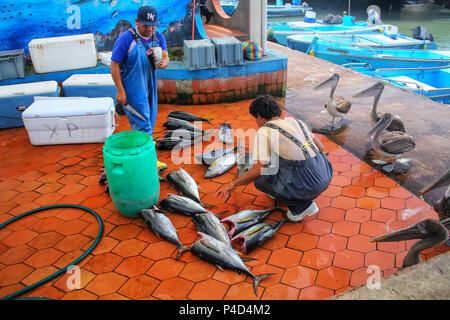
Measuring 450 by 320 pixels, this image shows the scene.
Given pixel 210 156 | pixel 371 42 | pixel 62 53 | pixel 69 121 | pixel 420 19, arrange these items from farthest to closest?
pixel 420 19 < pixel 371 42 < pixel 62 53 < pixel 69 121 < pixel 210 156

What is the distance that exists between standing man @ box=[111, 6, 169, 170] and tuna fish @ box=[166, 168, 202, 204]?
88cm

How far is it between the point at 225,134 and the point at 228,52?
7.80ft

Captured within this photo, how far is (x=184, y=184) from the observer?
4867 mm

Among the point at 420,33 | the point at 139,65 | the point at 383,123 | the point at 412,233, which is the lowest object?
the point at 412,233

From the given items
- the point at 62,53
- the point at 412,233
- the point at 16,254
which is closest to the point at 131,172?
the point at 16,254

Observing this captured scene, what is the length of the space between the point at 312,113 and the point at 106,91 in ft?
14.7

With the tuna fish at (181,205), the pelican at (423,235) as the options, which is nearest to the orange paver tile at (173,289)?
the tuna fish at (181,205)

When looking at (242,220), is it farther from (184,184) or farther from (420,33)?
(420,33)

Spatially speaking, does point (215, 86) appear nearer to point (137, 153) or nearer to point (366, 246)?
point (137, 153)

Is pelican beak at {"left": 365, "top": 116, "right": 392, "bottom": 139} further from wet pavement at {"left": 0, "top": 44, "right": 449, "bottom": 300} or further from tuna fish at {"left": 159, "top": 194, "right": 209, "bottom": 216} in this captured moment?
tuna fish at {"left": 159, "top": 194, "right": 209, "bottom": 216}

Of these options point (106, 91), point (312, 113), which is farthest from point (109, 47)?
point (312, 113)

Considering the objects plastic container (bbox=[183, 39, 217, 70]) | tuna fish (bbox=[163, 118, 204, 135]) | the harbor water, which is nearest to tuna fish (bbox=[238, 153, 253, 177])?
tuna fish (bbox=[163, 118, 204, 135])

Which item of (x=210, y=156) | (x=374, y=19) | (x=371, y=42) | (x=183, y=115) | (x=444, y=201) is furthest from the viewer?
(x=374, y=19)

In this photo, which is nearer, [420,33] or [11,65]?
[11,65]
